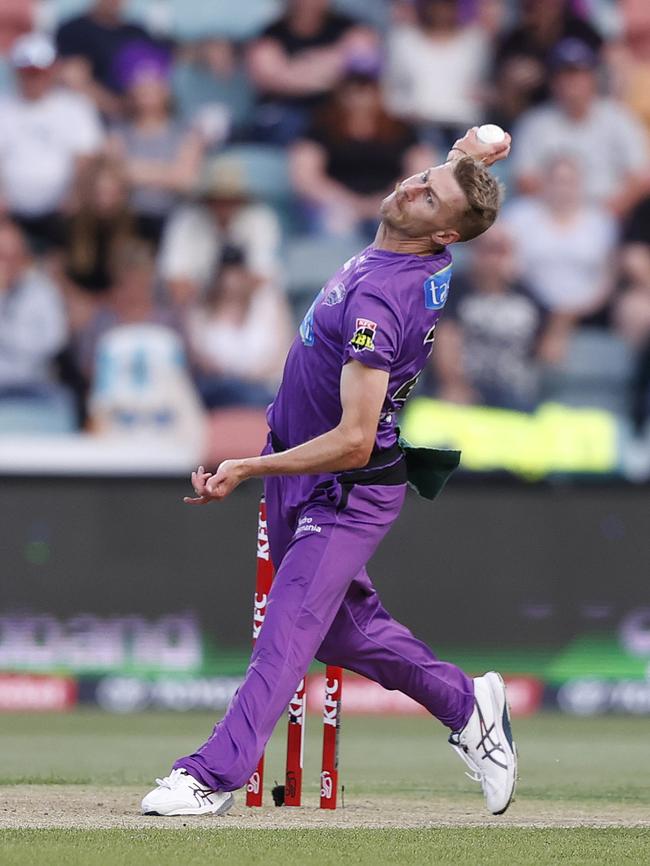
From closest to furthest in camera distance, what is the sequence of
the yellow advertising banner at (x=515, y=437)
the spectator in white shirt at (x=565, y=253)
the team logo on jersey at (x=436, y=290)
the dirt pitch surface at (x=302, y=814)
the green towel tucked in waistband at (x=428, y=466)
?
the dirt pitch surface at (x=302, y=814), the team logo on jersey at (x=436, y=290), the green towel tucked in waistband at (x=428, y=466), the yellow advertising banner at (x=515, y=437), the spectator in white shirt at (x=565, y=253)

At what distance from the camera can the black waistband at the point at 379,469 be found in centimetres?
511

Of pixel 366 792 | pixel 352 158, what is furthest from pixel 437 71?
pixel 366 792

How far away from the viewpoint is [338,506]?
5.09 m

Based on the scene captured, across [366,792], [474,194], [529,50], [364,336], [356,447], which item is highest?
[529,50]

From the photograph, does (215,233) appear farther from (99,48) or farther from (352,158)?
(99,48)

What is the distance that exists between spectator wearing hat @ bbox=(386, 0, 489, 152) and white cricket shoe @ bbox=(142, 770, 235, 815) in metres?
8.42

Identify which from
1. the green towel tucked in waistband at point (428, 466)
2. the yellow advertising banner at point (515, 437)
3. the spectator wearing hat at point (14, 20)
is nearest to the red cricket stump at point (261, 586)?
the green towel tucked in waistband at point (428, 466)

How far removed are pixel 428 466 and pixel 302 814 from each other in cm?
120

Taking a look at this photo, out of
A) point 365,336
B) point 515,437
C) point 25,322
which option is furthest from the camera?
point 25,322

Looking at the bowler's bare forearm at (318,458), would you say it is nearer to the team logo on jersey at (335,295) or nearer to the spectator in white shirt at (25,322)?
the team logo on jersey at (335,295)

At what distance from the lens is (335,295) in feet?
16.5

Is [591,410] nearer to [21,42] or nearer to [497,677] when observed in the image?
[21,42]

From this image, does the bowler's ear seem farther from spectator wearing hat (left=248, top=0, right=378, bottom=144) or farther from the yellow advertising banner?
spectator wearing hat (left=248, top=0, right=378, bottom=144)

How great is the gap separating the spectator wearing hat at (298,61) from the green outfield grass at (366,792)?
15.0ft
